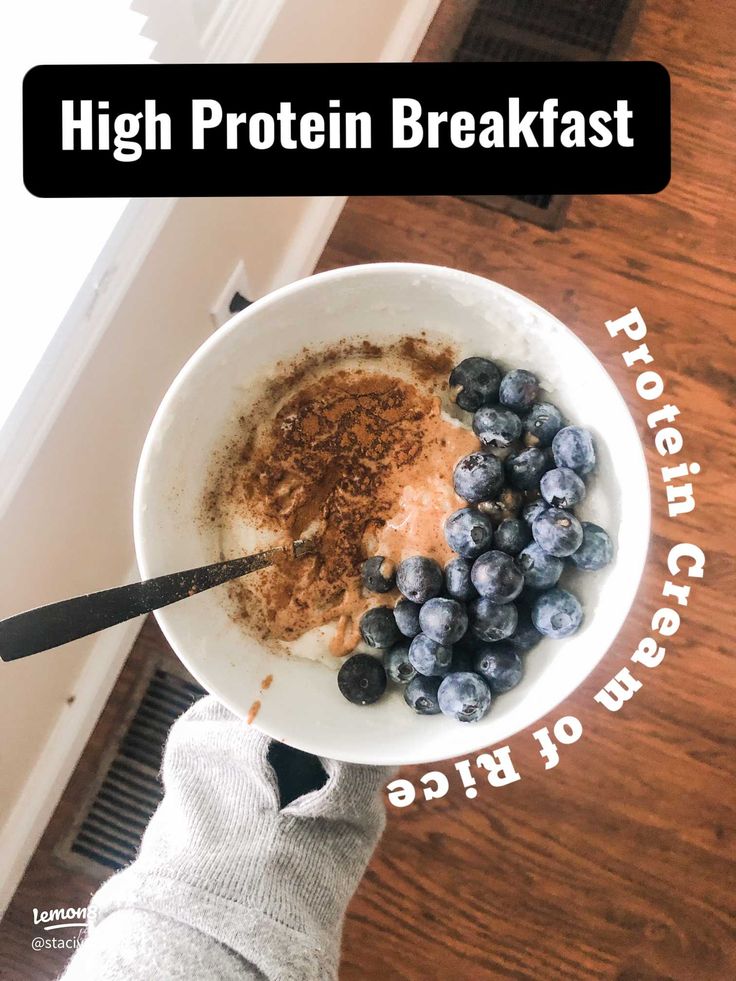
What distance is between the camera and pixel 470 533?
65cm

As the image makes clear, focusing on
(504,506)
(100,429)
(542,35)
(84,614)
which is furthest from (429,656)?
(542,35)

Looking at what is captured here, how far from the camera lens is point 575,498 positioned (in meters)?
0.65

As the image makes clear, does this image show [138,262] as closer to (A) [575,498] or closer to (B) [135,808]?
(A) [575,498]

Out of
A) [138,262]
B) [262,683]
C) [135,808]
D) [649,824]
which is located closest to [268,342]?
[138,262]

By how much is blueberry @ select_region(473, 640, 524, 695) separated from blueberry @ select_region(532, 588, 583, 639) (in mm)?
34

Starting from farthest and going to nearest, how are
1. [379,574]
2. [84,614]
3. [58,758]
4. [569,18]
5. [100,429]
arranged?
1. [569,18]
2. [58,758]
3. [100,429]
4. [379,574]
5. [84,614]

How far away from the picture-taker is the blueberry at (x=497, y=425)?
674mm

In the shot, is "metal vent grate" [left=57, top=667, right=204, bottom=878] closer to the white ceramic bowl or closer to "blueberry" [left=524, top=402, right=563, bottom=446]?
the white ceramic bowl

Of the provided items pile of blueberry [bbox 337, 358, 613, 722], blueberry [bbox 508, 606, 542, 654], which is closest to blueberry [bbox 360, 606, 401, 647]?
pile of blueberry [bbox 337, 358, 613, 722]

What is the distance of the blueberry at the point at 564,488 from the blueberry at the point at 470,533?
0.06 meters

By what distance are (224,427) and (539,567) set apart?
1.03 ft

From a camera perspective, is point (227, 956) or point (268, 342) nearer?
point (227, 956)

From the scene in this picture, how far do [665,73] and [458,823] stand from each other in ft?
3.68

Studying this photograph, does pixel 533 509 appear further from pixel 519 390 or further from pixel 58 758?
pixel 58 758
